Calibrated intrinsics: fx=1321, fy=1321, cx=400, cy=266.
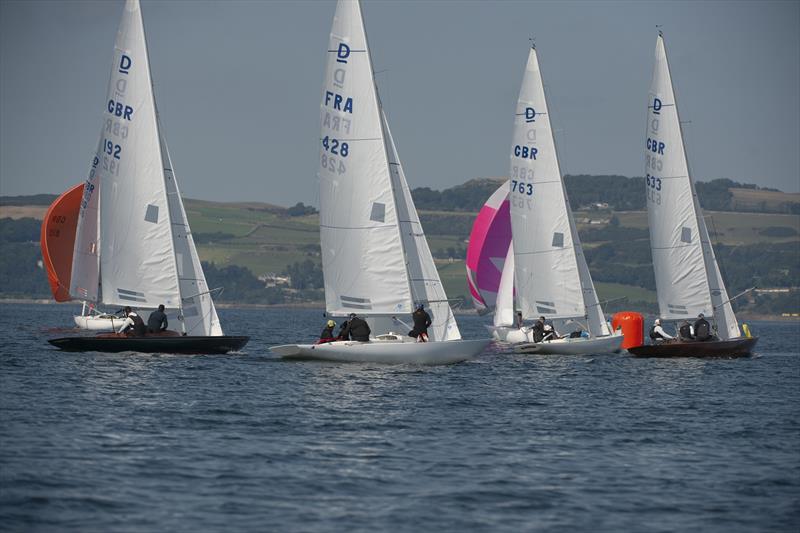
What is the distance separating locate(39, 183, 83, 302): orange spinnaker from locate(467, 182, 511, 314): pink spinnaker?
18.6 meters

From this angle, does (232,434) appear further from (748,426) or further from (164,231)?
(164,231)

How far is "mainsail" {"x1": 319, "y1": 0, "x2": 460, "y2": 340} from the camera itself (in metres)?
36.1

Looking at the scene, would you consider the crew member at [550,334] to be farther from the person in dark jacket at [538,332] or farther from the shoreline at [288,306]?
the shoreline at [288,306]

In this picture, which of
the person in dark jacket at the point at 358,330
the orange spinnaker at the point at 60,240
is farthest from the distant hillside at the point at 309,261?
the person in dark jacket at the point at 358,330

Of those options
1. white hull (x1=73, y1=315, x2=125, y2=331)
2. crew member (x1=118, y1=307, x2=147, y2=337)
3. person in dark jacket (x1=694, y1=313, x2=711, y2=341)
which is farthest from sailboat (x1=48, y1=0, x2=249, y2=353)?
white hull (x1=73, y1=315, x2=125, y2=331)

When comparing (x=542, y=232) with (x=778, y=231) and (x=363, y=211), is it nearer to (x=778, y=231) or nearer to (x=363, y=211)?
(x=363, y=211)

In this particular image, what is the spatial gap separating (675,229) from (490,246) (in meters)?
15.8

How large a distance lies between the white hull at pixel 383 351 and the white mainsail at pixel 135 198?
5.11m

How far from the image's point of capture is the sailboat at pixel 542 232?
47344mm

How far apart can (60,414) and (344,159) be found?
13847 millimetres

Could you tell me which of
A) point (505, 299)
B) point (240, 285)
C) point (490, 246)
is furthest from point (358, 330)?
point (240, 285)

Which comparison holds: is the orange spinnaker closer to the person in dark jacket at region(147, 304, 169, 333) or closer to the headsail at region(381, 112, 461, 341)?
the person in dark jacket at region(147, 304, 169, 333)

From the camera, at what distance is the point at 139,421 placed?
79.0 ft

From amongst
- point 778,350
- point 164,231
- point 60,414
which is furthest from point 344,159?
point 778,350
